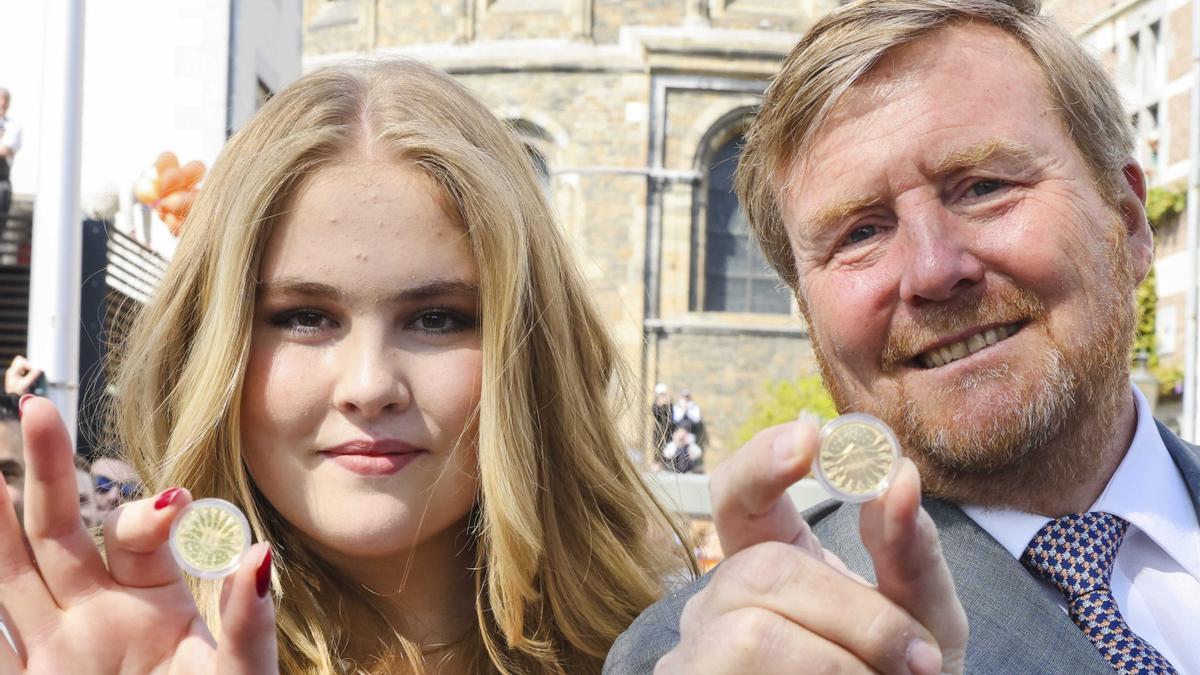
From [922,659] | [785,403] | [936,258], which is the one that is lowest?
[785,403]

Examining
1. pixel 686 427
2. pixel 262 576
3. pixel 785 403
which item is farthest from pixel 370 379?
pixel 785 403

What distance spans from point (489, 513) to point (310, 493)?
0.38 metres

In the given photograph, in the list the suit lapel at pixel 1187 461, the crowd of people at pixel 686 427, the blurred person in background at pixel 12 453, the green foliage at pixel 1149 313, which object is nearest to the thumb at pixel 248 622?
the suit lapel at pixel 1187 461

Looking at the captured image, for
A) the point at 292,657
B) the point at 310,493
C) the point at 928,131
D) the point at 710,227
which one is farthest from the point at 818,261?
the point at 710,227

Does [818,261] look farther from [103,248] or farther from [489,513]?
[103,248]

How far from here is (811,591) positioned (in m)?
1.61

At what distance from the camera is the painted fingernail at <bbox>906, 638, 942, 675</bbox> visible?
5.17 ft

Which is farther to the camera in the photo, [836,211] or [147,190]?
A: [147,190]

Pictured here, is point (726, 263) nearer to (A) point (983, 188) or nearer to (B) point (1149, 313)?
(B) point (1149, 313)

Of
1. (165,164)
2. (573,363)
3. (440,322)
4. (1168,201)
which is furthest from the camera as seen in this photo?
(1168,201)

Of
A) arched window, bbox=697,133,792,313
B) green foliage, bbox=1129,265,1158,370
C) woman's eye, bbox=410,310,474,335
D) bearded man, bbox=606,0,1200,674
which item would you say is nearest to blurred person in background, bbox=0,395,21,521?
woman's eye, bbox=410,310,474,335

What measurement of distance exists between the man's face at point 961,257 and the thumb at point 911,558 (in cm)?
98

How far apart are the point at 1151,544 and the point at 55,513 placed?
1869 mm

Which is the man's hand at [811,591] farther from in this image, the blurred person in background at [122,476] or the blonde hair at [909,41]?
the blurred person in background at [122,476]
